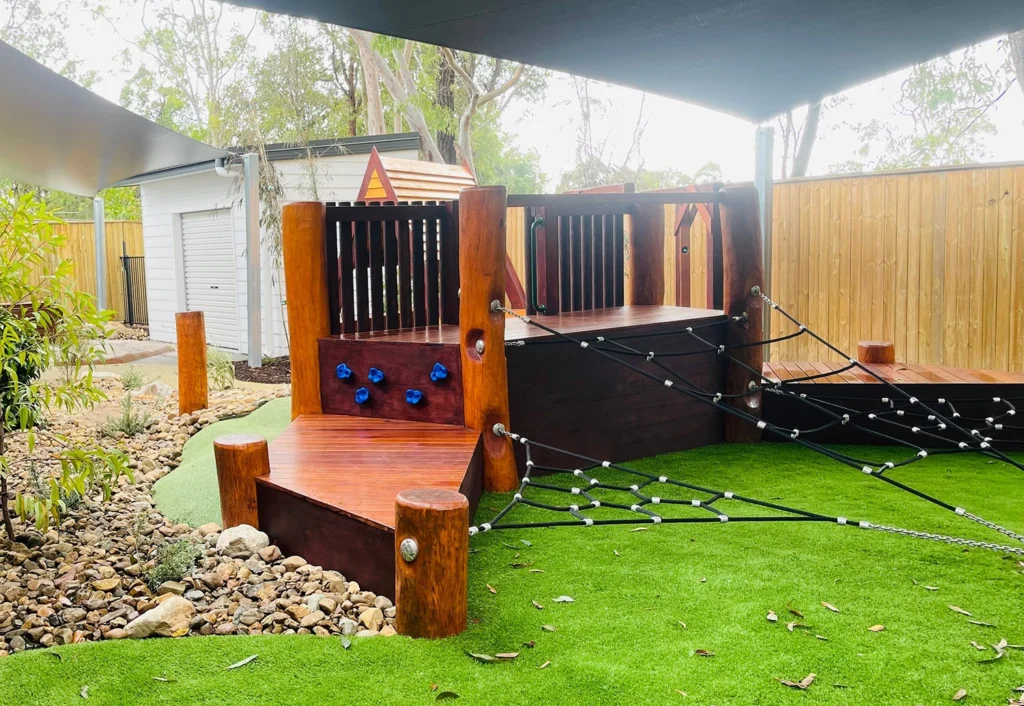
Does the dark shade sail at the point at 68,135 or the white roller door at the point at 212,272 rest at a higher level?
the dark shade sail at the point at 68,135

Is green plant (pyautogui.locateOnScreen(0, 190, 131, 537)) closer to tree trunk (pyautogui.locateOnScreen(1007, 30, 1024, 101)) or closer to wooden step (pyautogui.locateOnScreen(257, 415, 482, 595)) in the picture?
wooden step (pyautogui.locateOnScreen(257, 415, 482, 595))

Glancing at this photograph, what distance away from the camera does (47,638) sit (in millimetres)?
2490

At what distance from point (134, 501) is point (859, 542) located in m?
3.49

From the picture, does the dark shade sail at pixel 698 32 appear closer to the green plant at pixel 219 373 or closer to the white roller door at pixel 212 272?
the green plant at pixel 219 373

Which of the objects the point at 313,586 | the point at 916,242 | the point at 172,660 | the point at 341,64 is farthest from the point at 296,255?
the point at 341,64

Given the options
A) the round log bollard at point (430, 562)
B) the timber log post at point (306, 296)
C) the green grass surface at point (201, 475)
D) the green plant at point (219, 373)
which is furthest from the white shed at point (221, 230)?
the round log bollard at point (430, 562)

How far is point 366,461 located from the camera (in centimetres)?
327

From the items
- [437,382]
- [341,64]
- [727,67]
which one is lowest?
[437,382]

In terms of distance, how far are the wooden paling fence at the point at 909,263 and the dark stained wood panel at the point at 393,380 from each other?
503 centimetres

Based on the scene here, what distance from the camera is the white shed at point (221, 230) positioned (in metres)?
10.3

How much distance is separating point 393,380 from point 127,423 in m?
2.74

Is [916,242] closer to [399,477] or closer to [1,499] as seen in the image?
[399,477]

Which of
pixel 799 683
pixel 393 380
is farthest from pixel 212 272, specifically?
pixel 799 683

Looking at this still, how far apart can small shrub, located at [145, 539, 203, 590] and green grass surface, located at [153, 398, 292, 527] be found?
0.56 meters
